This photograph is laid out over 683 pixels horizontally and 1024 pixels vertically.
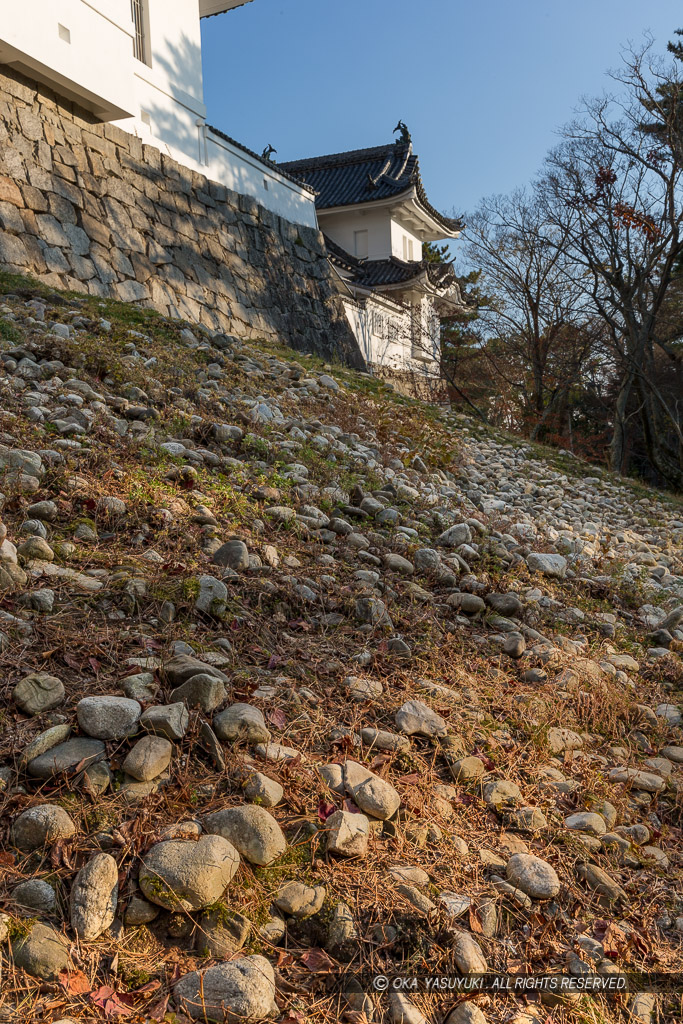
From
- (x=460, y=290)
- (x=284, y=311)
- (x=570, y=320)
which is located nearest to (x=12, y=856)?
(x=284, y=311)

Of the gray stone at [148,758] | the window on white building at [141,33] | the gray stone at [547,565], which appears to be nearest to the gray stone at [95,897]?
the gray stone at [148,758]

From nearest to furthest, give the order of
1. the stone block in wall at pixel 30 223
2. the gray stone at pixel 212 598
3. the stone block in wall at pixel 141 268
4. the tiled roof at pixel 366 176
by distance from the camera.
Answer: the gray stone at pixel 212 598, the stone block in wall at pixel 30 223, the stone block in wall at pixel 141 268, the tiled roof at pixel 366 176

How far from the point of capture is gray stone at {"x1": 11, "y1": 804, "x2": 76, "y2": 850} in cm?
157

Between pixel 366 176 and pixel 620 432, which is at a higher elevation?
pixel 366 176

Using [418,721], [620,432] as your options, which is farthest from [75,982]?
[620,432]

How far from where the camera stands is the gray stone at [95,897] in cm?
144

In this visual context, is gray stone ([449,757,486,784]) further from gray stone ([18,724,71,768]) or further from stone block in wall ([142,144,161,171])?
stone block in wall ([142,144,161,171])

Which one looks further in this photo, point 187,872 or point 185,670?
point 185,670

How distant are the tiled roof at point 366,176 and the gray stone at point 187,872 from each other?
64.5 feet

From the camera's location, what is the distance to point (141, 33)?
10344 mm

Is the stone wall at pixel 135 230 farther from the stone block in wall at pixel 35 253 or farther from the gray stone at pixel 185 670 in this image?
the gray stone at pixel 185 670

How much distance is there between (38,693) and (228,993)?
92cm

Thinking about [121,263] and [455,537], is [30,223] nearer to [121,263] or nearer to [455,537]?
[121,263]

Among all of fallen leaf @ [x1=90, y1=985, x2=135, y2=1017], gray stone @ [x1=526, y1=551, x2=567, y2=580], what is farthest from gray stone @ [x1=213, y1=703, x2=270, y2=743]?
gray stone @ [x1=526, y1=551, x2=567, y2=580]
